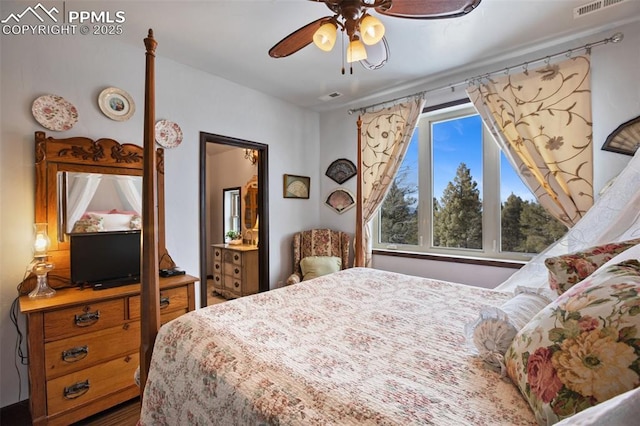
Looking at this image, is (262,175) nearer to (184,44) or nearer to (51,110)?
(184,44)

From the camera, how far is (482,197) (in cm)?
285

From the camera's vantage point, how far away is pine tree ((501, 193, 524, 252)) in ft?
8.71

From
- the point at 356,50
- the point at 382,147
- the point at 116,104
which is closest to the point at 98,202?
the point at 116,104

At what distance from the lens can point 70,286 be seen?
2.03 m

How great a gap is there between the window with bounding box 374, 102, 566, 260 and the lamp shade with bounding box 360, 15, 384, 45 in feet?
5.69

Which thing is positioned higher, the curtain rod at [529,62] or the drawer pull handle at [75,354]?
the curtain rod at [529,62]

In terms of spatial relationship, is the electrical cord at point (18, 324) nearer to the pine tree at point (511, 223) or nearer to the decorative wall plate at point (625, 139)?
the pine tree at point (511, 223)

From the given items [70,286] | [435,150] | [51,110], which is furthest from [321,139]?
[70,286]

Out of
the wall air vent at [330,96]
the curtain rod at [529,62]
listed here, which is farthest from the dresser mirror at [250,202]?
the curtain rod at [529,62]

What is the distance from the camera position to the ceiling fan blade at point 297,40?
64.2 inches

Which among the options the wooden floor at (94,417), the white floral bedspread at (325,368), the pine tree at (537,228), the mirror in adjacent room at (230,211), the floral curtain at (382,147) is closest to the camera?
the white floral bedspread at (325,368)

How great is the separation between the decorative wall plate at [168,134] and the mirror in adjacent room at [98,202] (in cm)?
39

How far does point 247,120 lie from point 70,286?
2195mm

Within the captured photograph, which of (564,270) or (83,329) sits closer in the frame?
(564,270)
